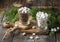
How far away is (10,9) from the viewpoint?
7.65 feet

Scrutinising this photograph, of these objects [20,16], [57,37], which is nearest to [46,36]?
[57,37]

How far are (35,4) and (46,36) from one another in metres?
0.53

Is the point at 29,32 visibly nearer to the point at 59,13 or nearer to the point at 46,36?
the point at 46,36

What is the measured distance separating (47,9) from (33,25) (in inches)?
11.9

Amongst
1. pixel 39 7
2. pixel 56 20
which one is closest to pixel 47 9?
pixel 39 7

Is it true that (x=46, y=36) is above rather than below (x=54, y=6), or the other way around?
below

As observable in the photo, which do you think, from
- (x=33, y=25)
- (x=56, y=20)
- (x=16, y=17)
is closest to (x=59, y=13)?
(x=56, y=20)

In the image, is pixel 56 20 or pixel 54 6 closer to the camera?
pixel 56 20

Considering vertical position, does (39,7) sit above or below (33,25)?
above

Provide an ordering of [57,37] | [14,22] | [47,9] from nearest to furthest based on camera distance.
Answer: [57,37] < [14,22] < [47,9]

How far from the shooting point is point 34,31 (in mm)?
1970

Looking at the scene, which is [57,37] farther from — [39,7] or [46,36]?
[39,7]

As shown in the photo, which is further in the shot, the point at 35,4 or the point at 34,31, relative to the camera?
the point at 35,4

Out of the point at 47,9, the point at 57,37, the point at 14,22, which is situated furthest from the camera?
the point at 47,9
